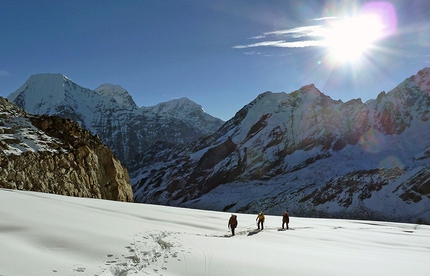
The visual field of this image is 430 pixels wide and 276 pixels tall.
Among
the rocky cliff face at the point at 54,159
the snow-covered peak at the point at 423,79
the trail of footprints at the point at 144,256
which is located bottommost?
the trail of footprints at the point at 144,256

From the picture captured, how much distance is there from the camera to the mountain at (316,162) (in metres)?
68.8

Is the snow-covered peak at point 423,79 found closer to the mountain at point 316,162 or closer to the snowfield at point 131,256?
the mountain at point 316,162

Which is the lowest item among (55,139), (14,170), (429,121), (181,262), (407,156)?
(181,262)

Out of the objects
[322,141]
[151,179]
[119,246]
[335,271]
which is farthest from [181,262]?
[151,179]

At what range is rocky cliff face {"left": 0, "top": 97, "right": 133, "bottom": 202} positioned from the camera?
29031mm

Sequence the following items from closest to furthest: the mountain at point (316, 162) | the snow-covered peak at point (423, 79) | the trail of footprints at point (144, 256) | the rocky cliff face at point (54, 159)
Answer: the trail of footprints at point (144, 256) < the rocky cliff face at point (54, 159) < the mountain at point (316, 162) < the snow-covered peak at point (423, 79)

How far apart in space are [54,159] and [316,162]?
8929cm

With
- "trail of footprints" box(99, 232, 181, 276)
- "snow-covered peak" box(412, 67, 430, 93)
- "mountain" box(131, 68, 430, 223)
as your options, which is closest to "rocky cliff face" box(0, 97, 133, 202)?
"trail of footprints" box(99, 232, 181, 276)

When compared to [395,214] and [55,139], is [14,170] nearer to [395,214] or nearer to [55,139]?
[55,139]

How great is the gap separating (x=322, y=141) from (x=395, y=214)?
57.7m

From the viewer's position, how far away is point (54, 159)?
32.4 metres

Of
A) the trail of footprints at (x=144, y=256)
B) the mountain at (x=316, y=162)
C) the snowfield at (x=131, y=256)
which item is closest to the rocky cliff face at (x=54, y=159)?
the snowfield at (x=131, y=256)

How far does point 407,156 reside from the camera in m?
96.4

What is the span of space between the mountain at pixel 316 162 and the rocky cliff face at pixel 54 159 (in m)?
47.7
